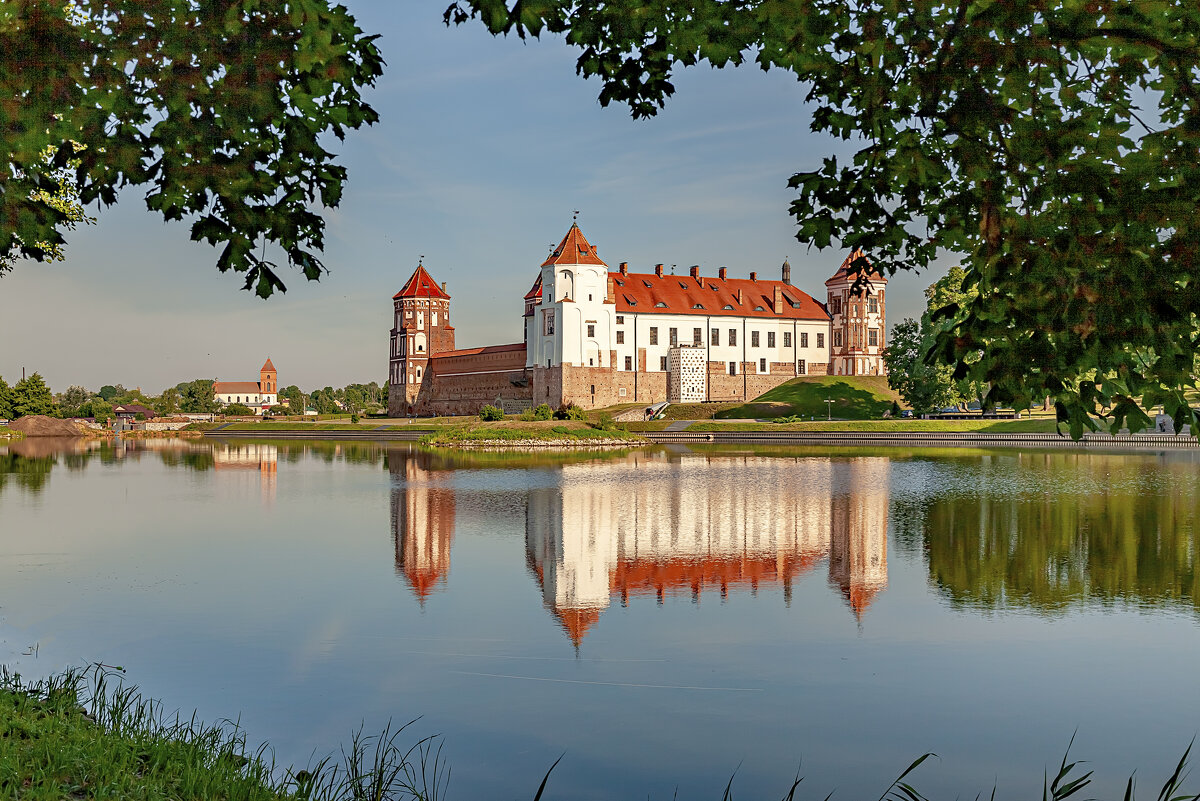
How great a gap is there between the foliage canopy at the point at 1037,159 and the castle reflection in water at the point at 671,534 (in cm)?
586

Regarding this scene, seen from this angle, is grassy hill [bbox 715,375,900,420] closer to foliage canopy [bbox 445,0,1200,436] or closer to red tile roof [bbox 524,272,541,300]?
red tile roof [bbox 524,272,541,300]

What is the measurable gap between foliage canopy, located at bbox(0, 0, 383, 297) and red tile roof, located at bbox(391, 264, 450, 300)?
9275 cm

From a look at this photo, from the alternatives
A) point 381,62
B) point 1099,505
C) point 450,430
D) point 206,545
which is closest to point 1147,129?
point 381,62

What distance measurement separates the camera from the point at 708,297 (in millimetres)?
86688

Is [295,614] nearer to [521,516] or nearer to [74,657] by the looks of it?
[74,657]

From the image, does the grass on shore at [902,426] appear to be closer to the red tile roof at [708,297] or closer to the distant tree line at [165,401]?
the red tile roof at [708,297]

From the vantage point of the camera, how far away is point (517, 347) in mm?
84375

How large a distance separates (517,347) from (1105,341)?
8097 cm

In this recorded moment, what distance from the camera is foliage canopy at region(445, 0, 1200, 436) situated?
161 inches

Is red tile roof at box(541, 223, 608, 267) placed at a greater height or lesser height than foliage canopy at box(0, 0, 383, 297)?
greater

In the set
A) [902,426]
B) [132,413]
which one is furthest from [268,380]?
[902,426]

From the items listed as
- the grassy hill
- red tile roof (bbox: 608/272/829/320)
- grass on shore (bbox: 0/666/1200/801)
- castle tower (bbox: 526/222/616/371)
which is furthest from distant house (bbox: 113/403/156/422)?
grass on shore (bbox: 0/666/1200/801)

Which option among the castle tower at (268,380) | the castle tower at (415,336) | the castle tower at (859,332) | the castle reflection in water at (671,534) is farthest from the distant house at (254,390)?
the castle reflection in water at (671,534)

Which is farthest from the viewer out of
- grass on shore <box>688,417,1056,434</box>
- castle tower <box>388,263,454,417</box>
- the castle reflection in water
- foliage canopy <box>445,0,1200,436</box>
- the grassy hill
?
castle tower <box>388,263,454,417</box>
